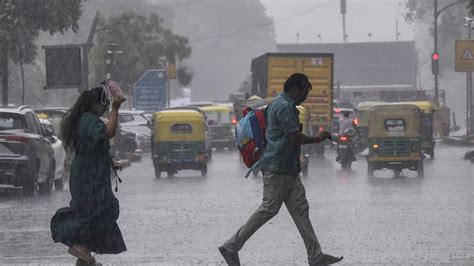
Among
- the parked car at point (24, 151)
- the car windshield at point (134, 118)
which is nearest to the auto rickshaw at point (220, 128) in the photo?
the car windshield at point (134, 118)

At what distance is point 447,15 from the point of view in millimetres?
103938

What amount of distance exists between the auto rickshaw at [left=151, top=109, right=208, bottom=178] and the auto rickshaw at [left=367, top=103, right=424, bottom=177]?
4.22m

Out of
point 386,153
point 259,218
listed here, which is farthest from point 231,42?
point 259,218

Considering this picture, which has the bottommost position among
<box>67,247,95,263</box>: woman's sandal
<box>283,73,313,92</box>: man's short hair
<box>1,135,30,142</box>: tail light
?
<box>67,247,95,263</box>: woman's sandal

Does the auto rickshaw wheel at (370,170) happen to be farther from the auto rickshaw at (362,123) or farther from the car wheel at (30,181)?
the auto rickshaw at (362,123)

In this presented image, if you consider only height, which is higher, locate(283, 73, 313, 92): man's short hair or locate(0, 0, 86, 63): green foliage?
locate(0, 0, 86, 63): green foliage

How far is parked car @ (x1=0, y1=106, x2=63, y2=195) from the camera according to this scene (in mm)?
24766

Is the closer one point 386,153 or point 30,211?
point 30,211

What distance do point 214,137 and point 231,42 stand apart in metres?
136

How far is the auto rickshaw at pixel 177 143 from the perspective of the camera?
33.6 m

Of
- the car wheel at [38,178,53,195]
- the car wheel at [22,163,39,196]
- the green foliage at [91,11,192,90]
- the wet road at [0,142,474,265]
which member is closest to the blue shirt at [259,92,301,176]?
the wet road at [0,142,474,265]

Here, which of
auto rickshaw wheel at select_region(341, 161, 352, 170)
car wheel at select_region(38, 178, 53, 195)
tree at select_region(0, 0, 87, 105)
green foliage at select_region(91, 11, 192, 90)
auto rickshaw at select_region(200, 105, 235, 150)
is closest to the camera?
car wheel at select_region(38, 178, 53, 195)

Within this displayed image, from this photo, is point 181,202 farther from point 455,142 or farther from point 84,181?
point 455,142

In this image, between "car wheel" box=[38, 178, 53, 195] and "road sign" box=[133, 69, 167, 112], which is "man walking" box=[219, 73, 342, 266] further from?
"road sign" box=[133, 69, 167, 112]
